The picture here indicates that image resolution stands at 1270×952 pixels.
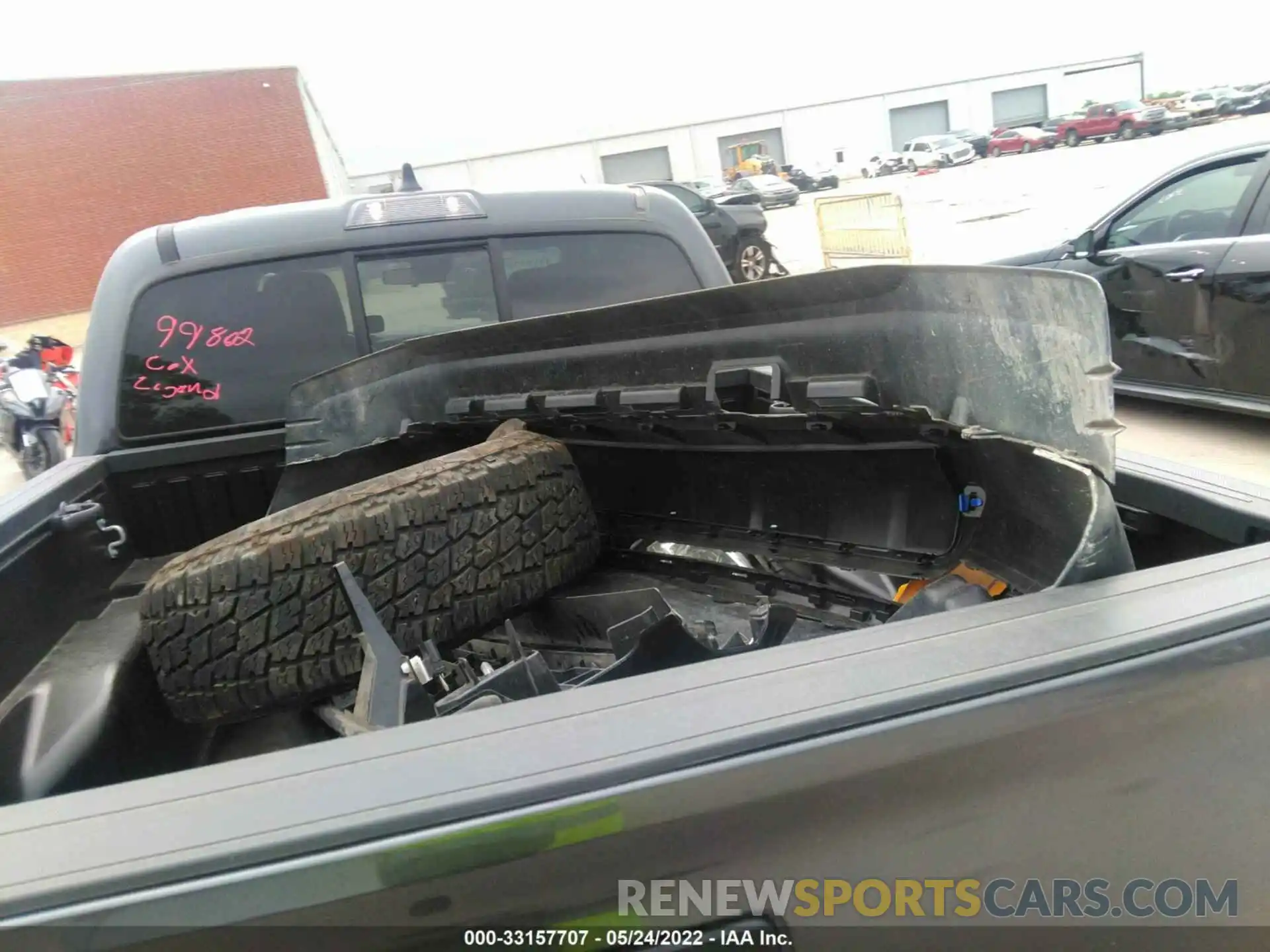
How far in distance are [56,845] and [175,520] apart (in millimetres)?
2058

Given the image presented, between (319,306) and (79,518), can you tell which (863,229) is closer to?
(319,306)

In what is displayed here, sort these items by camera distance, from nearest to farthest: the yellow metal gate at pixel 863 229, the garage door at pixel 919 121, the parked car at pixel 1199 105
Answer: the yellow metal gate at pixel 863 229
the parked car at pixel 1199 105
the garage door at pixel 919 121

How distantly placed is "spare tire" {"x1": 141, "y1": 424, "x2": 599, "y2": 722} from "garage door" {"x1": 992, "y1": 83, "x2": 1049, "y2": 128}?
197 feet

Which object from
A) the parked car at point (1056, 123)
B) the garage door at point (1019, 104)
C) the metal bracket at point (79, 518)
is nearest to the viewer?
the metal bracket at point (79, 518)

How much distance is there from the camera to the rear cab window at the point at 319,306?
116 inches

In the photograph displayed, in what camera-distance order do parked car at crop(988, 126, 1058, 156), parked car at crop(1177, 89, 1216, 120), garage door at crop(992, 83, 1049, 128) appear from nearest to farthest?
parked car at crop(1177, 89, 1216, 120)
parked car at crop(988, 126, 1058, 156)
garage door at crop(992, 83, 1049, 128)

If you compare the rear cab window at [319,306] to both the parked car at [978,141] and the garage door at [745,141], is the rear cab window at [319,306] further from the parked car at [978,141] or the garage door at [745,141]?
the garage door at [745,141]

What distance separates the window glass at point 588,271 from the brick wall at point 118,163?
27764mm

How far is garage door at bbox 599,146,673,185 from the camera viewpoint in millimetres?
48125

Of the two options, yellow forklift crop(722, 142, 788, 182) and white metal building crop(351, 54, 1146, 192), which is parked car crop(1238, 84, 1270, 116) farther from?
yellow forklift crop(722, 142, 788, 182)

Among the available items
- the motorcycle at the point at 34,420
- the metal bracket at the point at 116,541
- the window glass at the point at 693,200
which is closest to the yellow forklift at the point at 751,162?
the window glass at the point at 693,200

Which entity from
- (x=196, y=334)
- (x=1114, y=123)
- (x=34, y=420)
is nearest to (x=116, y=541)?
(x=196, y=334)

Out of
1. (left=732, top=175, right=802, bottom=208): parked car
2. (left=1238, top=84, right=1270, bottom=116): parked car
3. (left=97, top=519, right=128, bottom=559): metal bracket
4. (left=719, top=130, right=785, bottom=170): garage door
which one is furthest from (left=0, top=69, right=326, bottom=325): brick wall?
(left=1238, top=84, right=1270, bottom=116): parked car

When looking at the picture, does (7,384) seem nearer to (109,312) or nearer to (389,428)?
(109,312)
